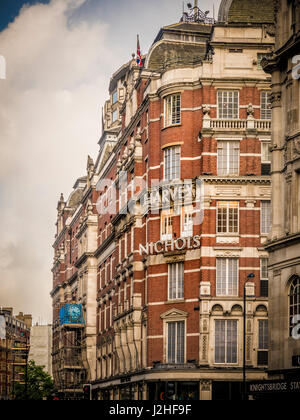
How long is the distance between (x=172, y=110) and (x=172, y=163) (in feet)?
14.0

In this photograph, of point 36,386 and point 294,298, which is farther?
point 36,386

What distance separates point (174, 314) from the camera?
6706 cm

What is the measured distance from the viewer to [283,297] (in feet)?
156

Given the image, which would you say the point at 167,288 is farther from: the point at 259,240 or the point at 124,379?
the point at 124,379

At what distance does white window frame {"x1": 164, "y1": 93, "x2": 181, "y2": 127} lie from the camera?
6962 centimetres

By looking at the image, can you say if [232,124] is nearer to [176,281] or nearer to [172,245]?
[172,245]

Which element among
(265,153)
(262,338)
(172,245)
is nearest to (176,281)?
(172,245)

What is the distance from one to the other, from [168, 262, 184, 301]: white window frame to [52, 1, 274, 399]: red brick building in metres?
0.08

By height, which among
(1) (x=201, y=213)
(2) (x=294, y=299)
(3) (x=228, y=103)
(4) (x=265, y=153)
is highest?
(3) (x=228, y=103)

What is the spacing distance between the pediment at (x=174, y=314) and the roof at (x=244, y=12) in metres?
23.0

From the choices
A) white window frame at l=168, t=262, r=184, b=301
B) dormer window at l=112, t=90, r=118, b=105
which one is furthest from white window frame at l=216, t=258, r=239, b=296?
dormer window at l=112, t=90, r=118, b=105

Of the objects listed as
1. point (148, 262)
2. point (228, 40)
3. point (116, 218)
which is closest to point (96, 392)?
point (116, 218)

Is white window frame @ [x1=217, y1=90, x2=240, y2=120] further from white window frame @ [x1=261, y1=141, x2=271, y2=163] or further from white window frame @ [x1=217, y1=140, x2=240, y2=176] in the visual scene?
white window frame @ [x1=261, y1=141, x2=271, y2=163]

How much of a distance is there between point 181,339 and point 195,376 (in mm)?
3262
